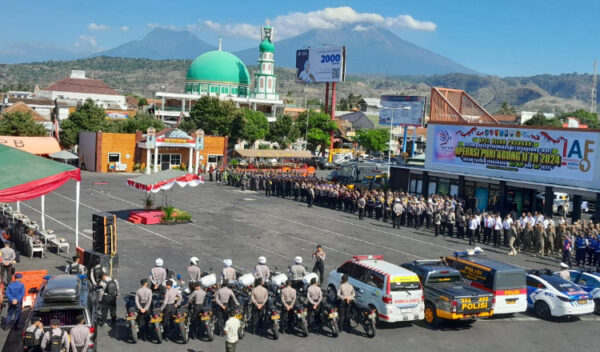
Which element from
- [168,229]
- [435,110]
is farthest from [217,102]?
[168,229]

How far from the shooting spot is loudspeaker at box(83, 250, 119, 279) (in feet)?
59.4

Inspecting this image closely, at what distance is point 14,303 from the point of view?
13.9 m

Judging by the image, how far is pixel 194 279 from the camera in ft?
52.4

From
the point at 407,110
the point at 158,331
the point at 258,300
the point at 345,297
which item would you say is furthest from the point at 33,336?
the point at 407,110

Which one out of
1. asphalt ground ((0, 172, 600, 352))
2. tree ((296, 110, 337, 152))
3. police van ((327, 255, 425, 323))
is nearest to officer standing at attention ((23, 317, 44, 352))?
asphalt ground ((0, 172, 600, 352))

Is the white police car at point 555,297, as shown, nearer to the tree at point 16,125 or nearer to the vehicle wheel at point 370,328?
the vehicle wheel at point 370,328

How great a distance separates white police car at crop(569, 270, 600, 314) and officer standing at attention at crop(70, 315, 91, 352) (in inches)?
596

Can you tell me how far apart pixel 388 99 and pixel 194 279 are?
59.7 metres

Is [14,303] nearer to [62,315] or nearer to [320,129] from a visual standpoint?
[62,315]

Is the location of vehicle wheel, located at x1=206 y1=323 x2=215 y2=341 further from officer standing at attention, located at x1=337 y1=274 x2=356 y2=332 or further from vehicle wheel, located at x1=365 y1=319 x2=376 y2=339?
vehicle wheel, located at x1=365 y1=319 x2=376 y2=339

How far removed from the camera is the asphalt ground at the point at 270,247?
46.2ft

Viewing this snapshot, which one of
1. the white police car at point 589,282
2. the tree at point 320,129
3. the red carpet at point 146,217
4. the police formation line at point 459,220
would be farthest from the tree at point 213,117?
the white police car at point 589,282

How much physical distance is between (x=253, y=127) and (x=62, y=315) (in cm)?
6351

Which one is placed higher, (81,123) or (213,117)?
(213,117)
